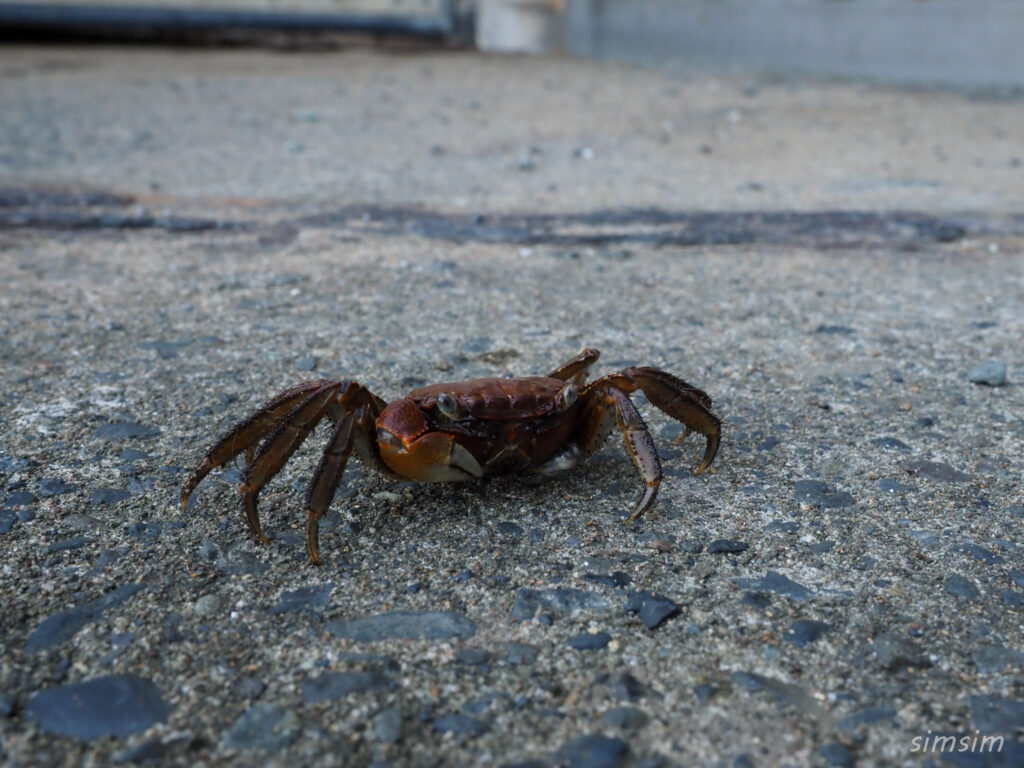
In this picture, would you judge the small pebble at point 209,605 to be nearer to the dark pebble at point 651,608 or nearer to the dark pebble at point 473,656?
the dark pebble at point 473,656

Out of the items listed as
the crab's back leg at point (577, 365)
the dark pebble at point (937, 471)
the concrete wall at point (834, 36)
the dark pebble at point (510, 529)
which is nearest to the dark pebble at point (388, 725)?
the dark pebble at point (510, 529)

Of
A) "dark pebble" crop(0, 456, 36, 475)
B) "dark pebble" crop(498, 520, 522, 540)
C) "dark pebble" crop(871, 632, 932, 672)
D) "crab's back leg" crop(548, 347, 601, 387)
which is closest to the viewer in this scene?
"dark pebble" crop(871, 632, 932, 672)

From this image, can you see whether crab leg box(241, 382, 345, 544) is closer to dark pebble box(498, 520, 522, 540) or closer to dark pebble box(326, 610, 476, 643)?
dark pebble box(326, 610, 476, 643)

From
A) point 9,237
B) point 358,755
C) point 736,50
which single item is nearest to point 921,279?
point 358,755

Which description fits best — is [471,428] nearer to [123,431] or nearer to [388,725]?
[388,725]

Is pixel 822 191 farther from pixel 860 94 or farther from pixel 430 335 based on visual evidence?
pixel 860 94

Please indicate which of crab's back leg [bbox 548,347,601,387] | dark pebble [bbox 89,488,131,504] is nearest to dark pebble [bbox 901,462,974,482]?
crab's back leg [bbox 548,347,601,387]
